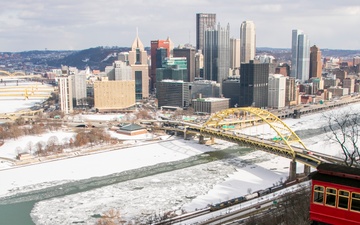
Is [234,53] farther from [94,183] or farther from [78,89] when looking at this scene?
[94,183]

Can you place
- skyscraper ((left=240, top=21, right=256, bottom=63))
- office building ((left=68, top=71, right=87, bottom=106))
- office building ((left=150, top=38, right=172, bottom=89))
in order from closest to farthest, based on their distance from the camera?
1. office building ((left=68, top=71, right=87, bottom=106))
2. office building ((left=150, top=38, right=172, bottom=89))
3. skyscraper ((left=240, top=21, right=256, bottom=63))

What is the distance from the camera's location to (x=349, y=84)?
92812 millimetres

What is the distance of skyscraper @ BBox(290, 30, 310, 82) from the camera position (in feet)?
363

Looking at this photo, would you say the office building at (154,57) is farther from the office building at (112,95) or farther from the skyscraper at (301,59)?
the skyscraper at (301,59)

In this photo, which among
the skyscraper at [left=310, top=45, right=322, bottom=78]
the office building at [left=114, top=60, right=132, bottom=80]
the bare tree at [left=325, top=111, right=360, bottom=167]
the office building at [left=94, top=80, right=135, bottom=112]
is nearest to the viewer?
the bare tree at [left=325, top=111, right=360, bottom=167]

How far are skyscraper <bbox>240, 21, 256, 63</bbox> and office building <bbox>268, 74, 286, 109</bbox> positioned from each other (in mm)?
52124

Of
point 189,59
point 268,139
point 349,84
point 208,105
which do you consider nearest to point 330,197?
point 268,139

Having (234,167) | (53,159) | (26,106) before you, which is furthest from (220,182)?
(26,106)

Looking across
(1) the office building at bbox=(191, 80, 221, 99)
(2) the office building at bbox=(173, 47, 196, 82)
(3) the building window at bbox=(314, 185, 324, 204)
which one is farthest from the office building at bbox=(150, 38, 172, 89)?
(3) the building window at bbox=(314, 185, 324, 204)

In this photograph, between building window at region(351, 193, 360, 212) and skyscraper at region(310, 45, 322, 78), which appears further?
skyscraper at region(310, 45, 322, 78)

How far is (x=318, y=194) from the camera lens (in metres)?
7.63

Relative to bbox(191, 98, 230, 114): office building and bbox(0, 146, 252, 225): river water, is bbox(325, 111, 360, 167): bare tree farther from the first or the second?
bbox(191, 98, 230, 114): office building

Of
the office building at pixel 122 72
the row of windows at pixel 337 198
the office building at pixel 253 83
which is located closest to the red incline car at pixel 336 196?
the row of windows at pixel 337 198

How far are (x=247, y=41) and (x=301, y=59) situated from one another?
18094 millimetres
